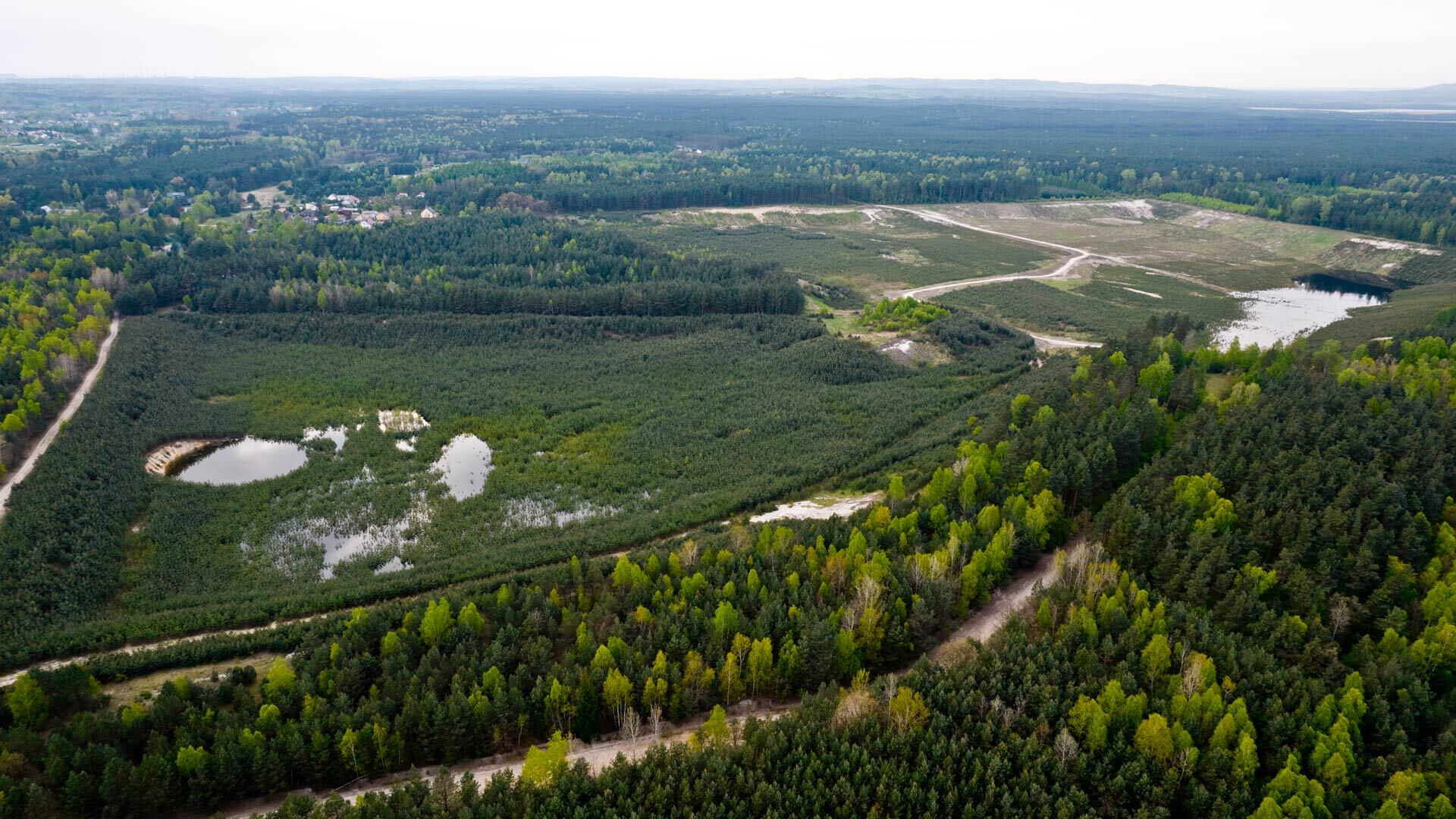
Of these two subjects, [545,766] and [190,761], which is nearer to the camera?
[545,766]

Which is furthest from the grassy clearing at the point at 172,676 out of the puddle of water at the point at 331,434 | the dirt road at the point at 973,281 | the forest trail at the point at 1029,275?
the forest trail at the point at 1029,275

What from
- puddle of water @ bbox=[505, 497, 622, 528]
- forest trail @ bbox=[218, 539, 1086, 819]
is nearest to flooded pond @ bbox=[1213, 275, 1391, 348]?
A: forest trail @ bbox=[218, 539, 1086, 819]

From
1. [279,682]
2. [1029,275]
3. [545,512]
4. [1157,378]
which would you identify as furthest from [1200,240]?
[279,682]

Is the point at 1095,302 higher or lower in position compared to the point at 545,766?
higher

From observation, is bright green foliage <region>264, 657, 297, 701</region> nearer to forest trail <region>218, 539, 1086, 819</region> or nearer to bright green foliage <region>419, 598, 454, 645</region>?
forest trail <region>218, 539, 1086, 819</region>

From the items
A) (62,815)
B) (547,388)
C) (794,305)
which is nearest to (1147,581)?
(62,815)

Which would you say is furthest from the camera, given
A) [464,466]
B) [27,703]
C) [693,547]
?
[464,466]

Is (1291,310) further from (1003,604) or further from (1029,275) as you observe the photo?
(1003,604)
